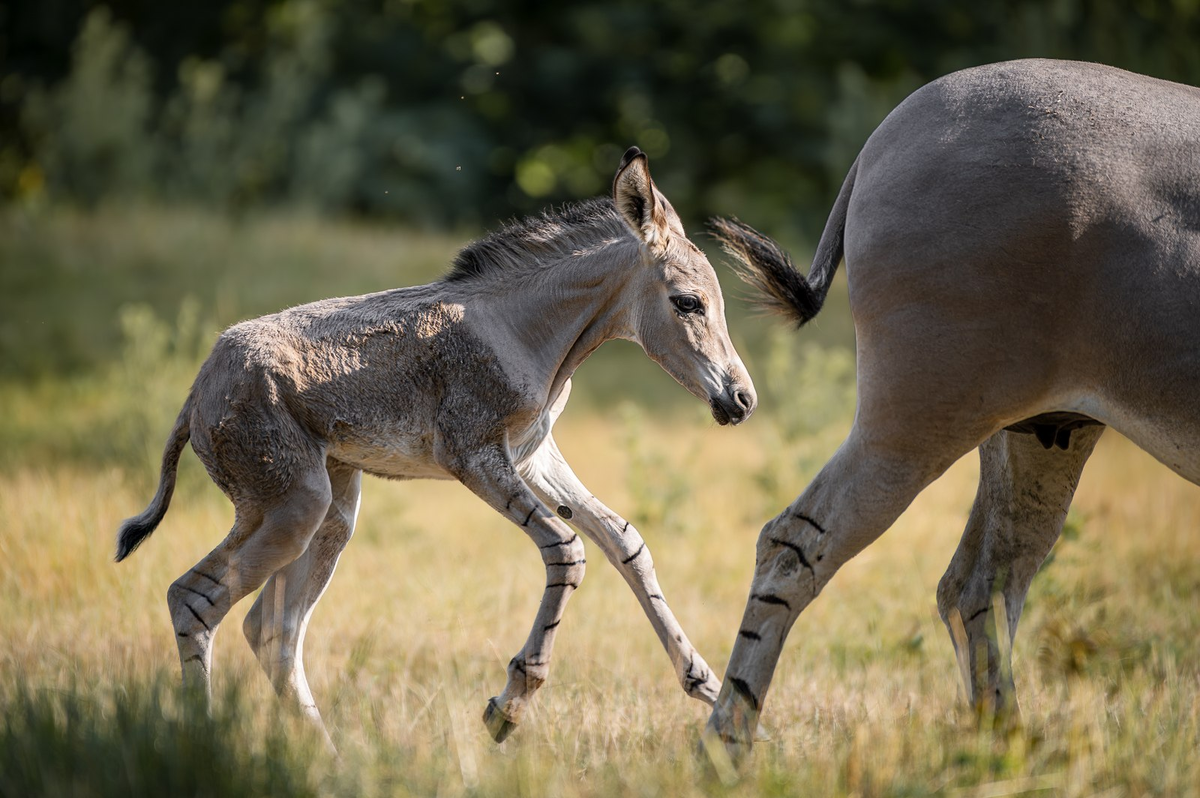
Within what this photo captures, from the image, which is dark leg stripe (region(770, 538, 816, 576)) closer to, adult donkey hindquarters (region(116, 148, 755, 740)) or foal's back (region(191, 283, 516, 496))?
adult donkey hindquarters (region(116, 148, 755, 740))

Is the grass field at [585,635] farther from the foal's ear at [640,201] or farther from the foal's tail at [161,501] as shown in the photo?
the foal's ear at [640,201]

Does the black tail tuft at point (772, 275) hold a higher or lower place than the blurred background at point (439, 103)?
lower

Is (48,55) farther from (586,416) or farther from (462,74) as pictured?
(586,416)

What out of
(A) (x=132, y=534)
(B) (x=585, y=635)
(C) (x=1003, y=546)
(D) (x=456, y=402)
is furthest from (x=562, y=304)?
(B) (x=585, y=635)

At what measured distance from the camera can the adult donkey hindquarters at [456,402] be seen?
12.3 ft

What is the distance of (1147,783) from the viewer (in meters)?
3.15

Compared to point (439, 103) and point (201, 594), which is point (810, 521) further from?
point (439, 103)

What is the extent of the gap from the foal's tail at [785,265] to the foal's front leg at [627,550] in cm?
100

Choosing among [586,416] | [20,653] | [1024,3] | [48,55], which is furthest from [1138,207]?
[48,55]

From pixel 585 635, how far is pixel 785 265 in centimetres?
245

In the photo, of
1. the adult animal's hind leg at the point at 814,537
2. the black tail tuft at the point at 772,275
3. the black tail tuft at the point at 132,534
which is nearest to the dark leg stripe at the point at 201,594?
the black tail tuft at the point at 132,534

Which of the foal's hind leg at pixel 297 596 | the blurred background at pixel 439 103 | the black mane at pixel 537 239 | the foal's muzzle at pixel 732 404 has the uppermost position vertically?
the blurred background at pixel 439 103

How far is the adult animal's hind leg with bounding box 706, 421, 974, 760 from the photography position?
344 centimetres

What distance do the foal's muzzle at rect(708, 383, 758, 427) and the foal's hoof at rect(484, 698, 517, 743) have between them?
4.20ft
